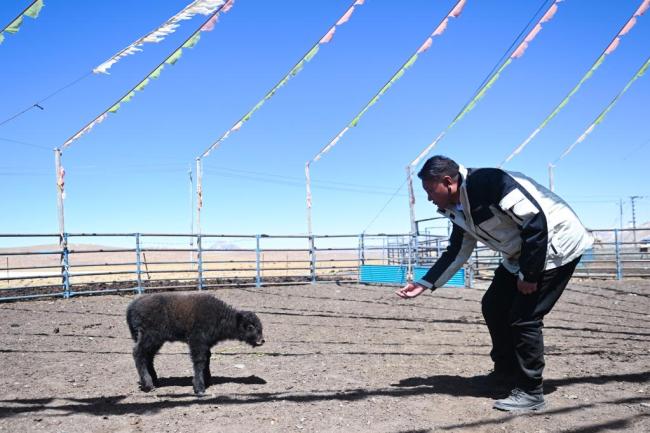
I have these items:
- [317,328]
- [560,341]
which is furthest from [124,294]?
[560,341]

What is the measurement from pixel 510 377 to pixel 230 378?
2482 mm

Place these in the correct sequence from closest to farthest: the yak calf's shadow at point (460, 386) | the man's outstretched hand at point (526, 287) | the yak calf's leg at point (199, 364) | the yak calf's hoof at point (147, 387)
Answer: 1. the man's outstretched hand at point (526, 287)
2. the yak calf's shadow at point (460, 386)
3. the yak calf's leg at point (199, 364)
4. the yak calf's hoof at point (147, 387)

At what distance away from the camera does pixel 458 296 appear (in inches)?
467

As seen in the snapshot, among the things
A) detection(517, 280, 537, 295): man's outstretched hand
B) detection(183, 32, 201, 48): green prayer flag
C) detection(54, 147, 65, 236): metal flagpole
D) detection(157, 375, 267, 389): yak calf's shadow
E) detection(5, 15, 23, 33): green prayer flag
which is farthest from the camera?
detection(54, 147, 65, 236): metal flagpole

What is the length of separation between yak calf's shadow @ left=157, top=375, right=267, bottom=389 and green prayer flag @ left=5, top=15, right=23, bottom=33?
3647 millimetres

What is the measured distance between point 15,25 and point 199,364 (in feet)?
12.2

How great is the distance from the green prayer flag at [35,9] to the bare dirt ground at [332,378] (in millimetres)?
3540

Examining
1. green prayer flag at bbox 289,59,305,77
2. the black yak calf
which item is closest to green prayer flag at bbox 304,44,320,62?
green prayer flag at bbox 289,59,305,77

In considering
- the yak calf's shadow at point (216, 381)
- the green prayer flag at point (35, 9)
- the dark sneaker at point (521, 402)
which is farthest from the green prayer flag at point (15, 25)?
the dark sneaker at point (521, 402)

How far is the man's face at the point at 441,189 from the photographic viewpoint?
3.30 metres

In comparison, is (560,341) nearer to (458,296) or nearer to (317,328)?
(317,328)

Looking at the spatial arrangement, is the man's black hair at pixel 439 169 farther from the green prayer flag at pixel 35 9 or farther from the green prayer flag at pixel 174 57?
the green prayer flag at pixel 174 57

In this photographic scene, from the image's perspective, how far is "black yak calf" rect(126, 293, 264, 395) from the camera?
4.26 meters

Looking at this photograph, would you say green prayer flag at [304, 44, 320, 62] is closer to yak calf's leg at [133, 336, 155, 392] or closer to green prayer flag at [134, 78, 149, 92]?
green prayer flag at [134, 78, 149, 92]
